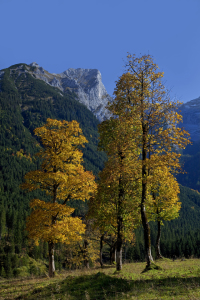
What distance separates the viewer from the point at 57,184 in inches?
779

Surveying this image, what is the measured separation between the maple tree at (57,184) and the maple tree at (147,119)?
5.51 m

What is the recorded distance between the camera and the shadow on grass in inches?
362

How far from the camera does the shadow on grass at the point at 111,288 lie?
30.1 feet

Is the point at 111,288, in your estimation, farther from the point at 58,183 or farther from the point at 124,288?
the point at 58,183

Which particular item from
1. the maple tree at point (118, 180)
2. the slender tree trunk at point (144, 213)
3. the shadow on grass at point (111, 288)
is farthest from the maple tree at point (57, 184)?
the slender tree trunk at point (144, 213)

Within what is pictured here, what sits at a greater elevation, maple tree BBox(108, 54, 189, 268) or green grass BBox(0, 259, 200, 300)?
maple tree BBox(108, 54, 189, 268)

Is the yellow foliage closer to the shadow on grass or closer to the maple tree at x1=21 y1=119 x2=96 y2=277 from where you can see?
the maple tree at x1=21 y1=119 x2=96 y2=277

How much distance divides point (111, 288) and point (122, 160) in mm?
8861

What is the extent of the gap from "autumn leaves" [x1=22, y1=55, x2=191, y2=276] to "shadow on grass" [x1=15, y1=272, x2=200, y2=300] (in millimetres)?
3522

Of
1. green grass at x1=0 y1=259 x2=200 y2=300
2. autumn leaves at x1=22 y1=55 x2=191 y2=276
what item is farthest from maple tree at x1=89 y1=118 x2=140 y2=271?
green grass at x1=0 y1=259 x2=200 y2=300

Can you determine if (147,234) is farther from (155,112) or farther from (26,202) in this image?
(26,202)

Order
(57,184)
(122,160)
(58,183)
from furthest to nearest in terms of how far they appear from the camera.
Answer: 1. (57,184)
2. (58,183)
3. (122,160)

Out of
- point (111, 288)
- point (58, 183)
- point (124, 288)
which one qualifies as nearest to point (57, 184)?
point (58, 183)

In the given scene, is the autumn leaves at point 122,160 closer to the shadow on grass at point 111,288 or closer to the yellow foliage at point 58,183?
the yellow foliage at point 58,183
